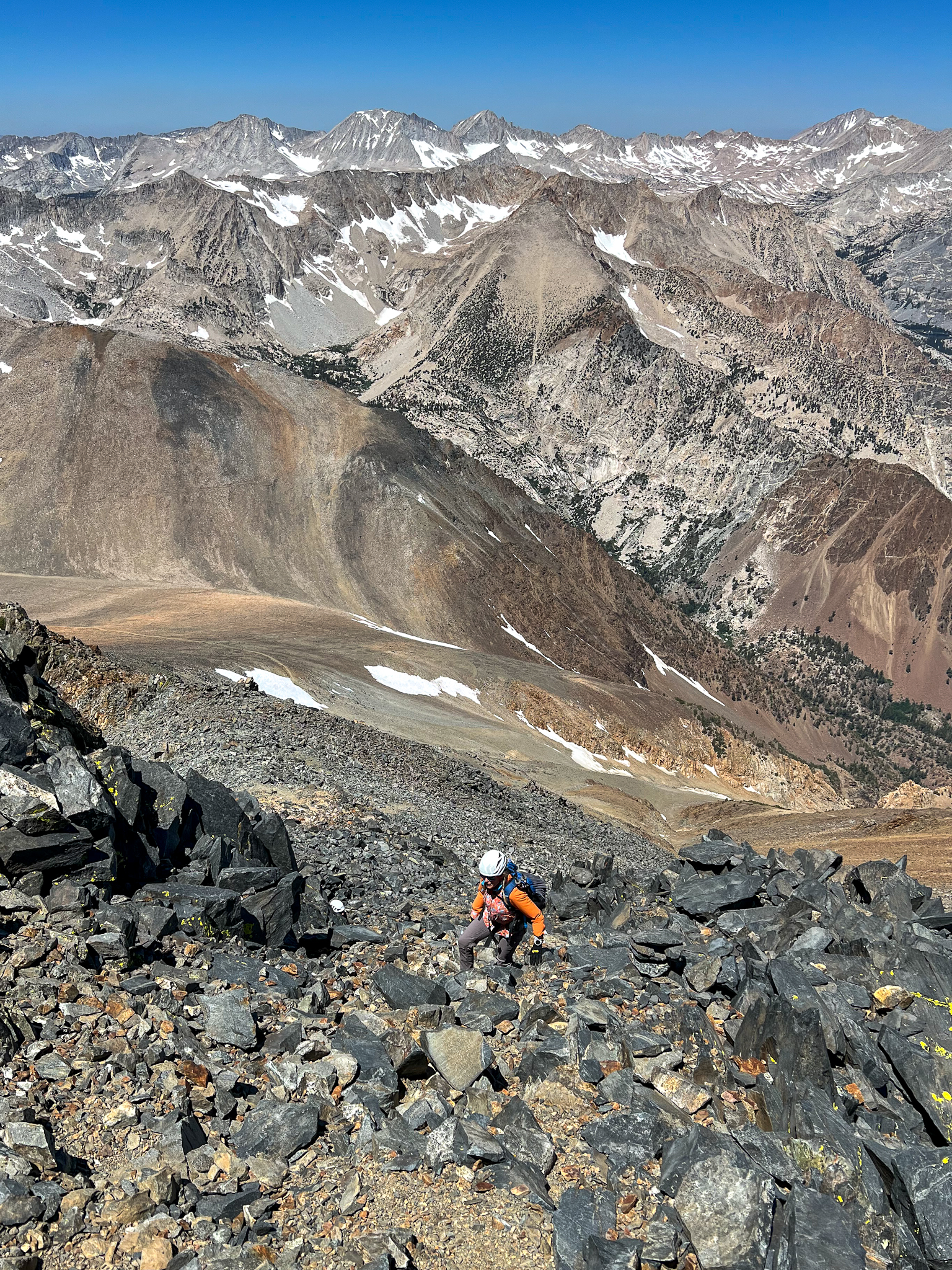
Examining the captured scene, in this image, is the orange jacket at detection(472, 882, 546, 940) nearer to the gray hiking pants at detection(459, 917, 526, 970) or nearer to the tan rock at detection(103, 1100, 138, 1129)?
the gray hiking pants at detection(459, 917, 526, 970)

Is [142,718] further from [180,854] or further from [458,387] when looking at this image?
[458,387]

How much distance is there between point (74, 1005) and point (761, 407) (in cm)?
20700

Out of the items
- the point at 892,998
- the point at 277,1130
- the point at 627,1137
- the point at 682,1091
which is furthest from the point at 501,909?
the point at 892,998

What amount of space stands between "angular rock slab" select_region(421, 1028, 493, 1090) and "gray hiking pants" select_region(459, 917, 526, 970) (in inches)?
80.8

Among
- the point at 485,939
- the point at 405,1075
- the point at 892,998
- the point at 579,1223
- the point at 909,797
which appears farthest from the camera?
the point at 909,797

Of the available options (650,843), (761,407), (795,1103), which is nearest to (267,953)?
(795,1103)

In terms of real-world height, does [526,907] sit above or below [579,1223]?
above

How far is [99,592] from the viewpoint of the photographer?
5316 centimetres

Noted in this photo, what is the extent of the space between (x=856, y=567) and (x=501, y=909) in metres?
150

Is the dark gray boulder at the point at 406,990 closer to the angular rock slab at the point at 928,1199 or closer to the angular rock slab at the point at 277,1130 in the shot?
the angular rock slab at the point at 277,1130

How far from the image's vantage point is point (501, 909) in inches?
399

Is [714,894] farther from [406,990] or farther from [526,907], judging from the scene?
[406,990]

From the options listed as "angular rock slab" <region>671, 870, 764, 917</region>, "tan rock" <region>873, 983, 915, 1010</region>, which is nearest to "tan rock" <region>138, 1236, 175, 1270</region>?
"tan rock" <region>873, 983, 915, 1010</region>

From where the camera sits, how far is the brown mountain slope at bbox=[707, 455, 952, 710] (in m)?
138
